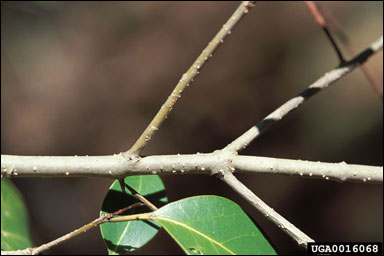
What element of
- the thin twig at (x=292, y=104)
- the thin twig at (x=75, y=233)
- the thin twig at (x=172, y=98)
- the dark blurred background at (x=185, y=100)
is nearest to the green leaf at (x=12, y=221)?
the thin twig at (x=75, y=233)

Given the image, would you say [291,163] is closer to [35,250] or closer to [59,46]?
[35,250]

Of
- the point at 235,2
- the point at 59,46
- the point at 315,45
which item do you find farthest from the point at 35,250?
the point at 59,46

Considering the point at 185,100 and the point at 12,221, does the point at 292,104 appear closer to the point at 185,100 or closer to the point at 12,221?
the point at 12,221

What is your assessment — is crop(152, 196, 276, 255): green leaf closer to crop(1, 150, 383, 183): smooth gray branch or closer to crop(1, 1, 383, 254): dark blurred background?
crop(1, 150, 383, 183): smooth gray branch

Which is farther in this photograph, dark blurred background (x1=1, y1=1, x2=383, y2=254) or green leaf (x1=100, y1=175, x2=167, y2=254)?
dark blurred background (x1=1, y1=1, x2=383, y2=254)

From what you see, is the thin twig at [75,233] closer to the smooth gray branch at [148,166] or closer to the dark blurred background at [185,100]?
the smooth gray branch at [148,166]

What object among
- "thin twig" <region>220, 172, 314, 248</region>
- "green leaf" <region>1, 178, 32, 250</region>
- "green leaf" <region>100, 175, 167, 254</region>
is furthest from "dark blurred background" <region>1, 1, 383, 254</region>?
"thin twig" <region>220, 172, 314, 248</region>
